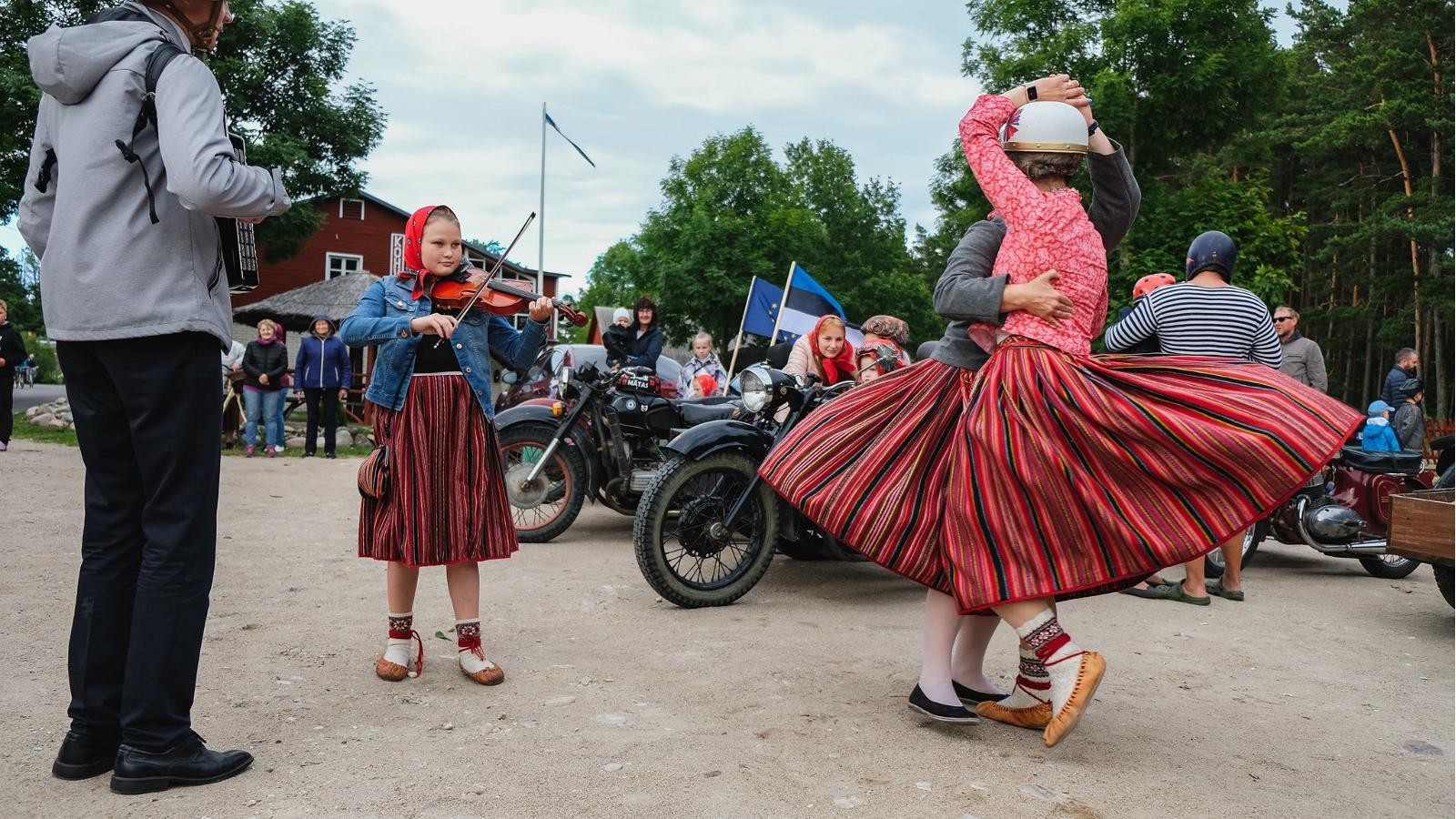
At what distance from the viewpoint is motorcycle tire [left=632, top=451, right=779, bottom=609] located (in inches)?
205

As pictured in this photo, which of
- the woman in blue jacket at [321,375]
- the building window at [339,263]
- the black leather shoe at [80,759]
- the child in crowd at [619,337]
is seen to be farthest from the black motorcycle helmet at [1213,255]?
the building window at [339,263]

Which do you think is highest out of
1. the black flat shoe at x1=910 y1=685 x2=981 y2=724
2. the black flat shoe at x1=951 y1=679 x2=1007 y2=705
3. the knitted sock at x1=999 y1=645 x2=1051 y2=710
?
the knitted sock at x1=999 y1=645 x2=1051 y2=710

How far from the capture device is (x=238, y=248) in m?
2.88

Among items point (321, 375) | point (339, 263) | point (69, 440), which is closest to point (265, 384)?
point (321, 375)

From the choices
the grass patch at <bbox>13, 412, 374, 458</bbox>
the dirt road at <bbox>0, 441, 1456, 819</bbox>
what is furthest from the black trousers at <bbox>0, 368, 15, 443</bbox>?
the dirt road at <bbox>0, 441, 1456, 819</bbox>

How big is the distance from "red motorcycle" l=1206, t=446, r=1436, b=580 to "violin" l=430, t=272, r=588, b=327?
474cm

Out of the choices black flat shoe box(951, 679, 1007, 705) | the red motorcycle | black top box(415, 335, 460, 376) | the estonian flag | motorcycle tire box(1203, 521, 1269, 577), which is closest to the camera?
black flat shoe box(951, 679, 1007, 705)

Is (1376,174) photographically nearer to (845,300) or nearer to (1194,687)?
(845,300)

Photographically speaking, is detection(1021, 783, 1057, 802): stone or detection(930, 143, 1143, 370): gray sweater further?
detection(930, 143, 1143, 370): gray sweater

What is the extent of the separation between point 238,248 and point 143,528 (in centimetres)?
76

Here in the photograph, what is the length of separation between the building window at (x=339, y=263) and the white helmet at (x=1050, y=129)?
44.5 meters

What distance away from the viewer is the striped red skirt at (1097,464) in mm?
2832

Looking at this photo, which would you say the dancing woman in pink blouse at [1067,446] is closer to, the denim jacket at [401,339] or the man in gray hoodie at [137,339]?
the denim jacket at [401,339]

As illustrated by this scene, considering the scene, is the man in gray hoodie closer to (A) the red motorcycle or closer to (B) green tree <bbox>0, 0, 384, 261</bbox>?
(A) the red motorcycle
